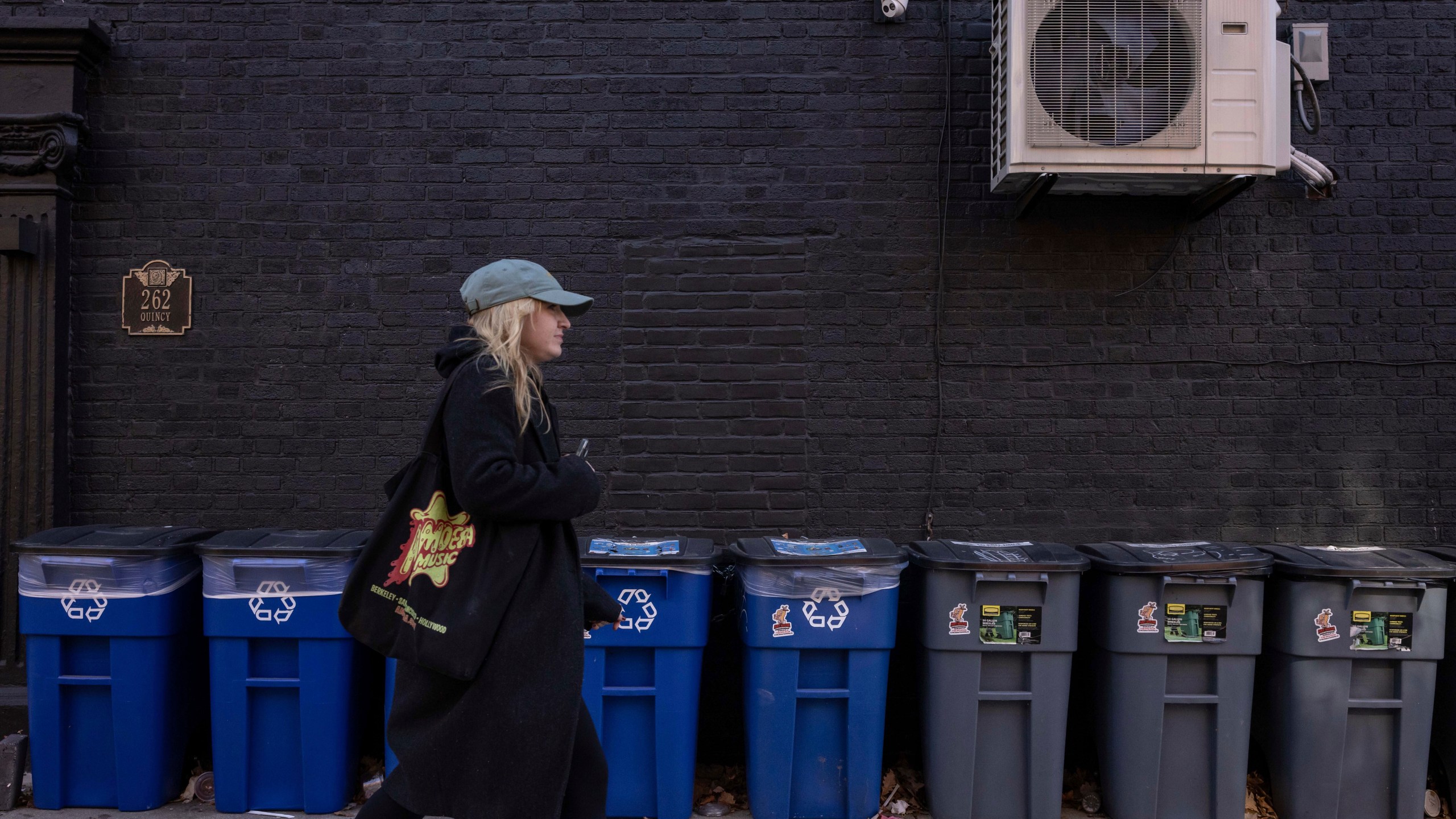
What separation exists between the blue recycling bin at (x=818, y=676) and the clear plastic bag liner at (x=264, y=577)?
6.02 feet

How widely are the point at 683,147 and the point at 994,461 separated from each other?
2350mm

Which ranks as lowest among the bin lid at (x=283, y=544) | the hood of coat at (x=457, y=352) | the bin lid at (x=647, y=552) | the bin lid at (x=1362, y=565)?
the bin lid at (x=283, y=544)

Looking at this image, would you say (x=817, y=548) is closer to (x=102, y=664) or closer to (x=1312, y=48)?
(x=102, y=664)

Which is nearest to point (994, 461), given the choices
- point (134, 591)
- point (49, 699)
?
point (134, 591)

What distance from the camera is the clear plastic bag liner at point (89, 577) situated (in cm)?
388

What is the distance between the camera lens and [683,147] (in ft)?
16.2

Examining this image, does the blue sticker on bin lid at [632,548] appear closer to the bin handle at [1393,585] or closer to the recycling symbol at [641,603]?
the recycling symbol at [641,603]

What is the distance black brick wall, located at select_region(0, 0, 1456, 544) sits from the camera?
4883mm

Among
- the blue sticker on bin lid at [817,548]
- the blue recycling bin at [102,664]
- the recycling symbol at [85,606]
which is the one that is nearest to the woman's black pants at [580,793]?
the blue sticker on bin lid at [817,548]

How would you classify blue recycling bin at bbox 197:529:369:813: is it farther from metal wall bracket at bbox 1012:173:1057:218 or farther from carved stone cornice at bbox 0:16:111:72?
metal wall bracket at bbox 1012:173:1057:218

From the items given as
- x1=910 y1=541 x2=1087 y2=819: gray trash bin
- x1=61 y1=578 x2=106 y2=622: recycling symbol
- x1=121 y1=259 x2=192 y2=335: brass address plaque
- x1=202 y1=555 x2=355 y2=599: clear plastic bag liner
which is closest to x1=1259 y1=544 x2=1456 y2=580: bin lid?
x1=910 y1=541 x2=1087 y2=819: gray trash bin

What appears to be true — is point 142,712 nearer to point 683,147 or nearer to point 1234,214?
point 683,147

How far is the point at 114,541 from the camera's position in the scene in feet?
13.1

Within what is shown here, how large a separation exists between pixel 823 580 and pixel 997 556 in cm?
78
